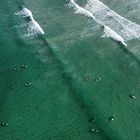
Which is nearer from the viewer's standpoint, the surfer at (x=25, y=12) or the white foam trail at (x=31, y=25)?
the white foam trail at (x=31, y=25)

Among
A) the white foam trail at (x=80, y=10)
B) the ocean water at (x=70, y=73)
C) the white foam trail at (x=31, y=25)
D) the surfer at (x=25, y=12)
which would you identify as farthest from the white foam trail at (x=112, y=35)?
the surfer at (x=25, y=12)

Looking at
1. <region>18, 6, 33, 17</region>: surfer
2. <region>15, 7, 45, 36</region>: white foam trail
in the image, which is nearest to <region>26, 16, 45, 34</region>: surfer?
<region>15, 7, 45, 36</region>: white foam trail

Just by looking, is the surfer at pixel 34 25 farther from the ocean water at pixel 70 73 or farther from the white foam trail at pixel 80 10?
the white foam trail at pixel 80 10

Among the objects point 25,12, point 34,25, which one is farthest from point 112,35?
point 25,12

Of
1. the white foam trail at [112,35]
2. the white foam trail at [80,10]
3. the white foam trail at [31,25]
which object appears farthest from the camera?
the white foam trail at [80,10]

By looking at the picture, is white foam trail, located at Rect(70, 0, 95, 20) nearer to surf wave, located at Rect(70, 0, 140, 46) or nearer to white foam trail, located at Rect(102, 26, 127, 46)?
surf wave, located at Rect(70, 0, 140, 46)

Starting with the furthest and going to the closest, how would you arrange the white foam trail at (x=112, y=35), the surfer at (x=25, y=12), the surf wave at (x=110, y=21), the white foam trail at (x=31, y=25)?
the surfer at (x=25, y=12), the white foam trail at (x=31, y=25), the surf wave at (x=110, y=21), the white foam trail at (x=112, y=35)

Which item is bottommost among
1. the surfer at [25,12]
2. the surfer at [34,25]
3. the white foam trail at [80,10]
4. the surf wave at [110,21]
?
the surfer at [25,12]
